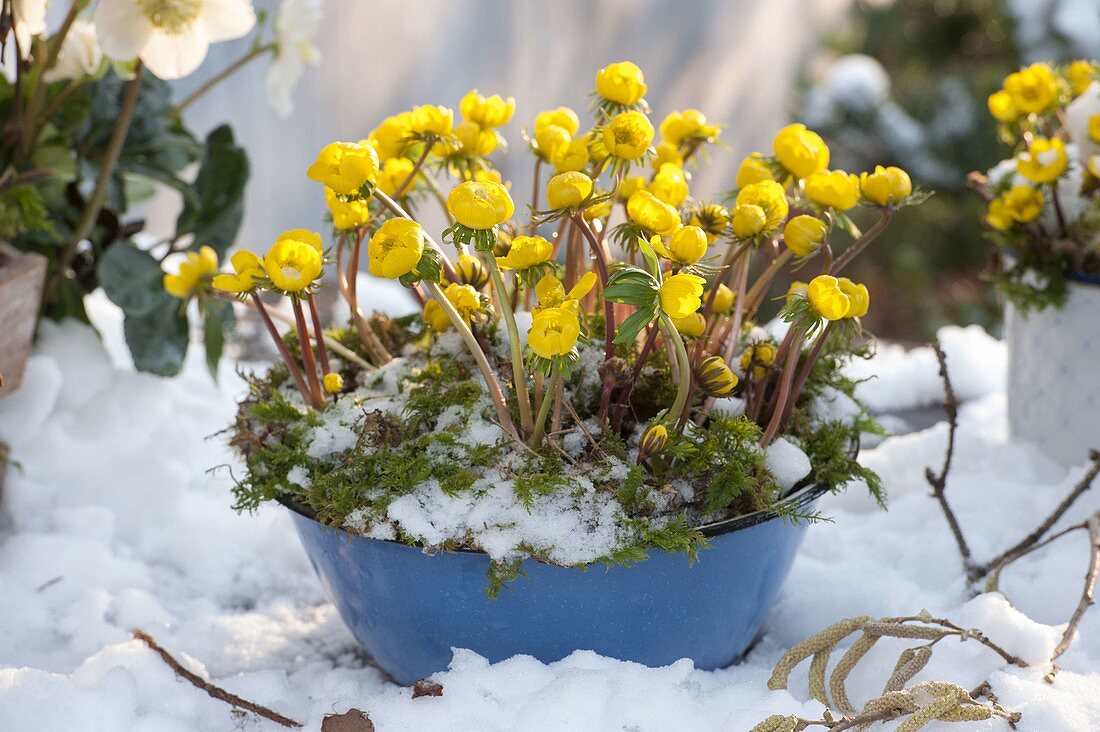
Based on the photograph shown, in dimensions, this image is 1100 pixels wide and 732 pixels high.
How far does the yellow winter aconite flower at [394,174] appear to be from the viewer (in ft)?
2.61

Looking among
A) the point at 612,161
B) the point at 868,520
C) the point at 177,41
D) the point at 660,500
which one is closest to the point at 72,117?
the point at 177,41

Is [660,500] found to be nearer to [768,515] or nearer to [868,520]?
[768,515]

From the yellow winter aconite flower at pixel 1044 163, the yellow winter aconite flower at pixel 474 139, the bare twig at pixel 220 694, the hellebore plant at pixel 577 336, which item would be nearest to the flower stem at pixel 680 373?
the hellebore plant at pixel 577 336

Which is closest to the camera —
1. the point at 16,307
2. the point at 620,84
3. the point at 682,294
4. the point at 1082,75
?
the point at 682,294

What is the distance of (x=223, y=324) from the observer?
1.17 metres

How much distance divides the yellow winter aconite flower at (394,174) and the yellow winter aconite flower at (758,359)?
0.30 metres

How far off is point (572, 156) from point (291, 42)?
1.68 feet

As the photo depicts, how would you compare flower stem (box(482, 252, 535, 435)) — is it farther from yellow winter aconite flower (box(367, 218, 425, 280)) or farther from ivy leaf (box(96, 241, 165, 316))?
ivy leaf (box(96, 241, 165, 316))

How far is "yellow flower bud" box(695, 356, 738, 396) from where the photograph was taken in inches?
28.0

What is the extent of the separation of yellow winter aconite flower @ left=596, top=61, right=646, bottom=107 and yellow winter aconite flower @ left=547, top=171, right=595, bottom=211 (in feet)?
0.33

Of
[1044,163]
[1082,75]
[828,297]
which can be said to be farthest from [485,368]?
[1082,75]

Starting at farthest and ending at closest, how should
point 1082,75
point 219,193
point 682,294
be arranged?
point 219,193 → point 1082,75 → point 682,294

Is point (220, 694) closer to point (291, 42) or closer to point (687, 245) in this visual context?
point (687, 245)

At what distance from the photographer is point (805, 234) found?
0.72 metres
